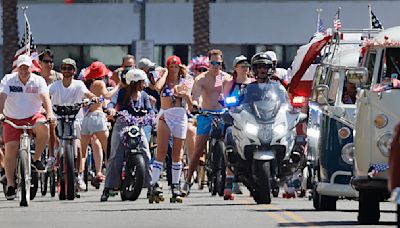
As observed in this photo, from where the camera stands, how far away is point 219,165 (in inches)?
915

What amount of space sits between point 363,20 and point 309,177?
2962cm

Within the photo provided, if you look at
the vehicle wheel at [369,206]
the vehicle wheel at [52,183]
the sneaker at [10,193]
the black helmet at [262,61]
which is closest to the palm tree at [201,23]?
the vehicle wheel at [52,183]

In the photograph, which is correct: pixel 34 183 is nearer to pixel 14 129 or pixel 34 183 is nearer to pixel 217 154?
pixel 14 129

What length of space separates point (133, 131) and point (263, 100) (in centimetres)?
205

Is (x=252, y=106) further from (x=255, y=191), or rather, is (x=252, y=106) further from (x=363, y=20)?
(x=363, y=20)

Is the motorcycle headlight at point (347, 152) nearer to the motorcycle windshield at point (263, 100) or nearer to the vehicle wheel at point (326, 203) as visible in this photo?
the vehicle wheel at point (326, 203)

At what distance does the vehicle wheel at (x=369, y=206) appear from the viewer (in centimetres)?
1652

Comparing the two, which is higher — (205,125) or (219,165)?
(205,125)

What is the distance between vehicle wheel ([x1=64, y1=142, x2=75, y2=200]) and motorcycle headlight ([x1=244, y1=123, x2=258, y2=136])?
9.18ft

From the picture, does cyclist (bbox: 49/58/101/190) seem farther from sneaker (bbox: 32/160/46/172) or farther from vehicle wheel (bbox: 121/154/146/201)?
vehicle wheel (bbox: 121/154/146/201)

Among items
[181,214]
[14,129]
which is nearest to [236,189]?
[14,129]

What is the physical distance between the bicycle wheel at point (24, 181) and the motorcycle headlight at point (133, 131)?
4.75 ft

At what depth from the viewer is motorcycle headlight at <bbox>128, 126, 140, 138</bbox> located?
71.3 feet

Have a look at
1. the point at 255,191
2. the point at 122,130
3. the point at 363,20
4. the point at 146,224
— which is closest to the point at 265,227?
the point at 146,224
